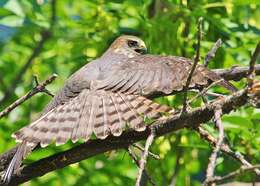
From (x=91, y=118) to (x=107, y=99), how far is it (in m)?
0.17

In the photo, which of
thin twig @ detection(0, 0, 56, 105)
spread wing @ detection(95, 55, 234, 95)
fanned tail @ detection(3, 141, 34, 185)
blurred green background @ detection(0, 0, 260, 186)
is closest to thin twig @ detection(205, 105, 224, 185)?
spread wing @ detection(95, 55, 234, 95)

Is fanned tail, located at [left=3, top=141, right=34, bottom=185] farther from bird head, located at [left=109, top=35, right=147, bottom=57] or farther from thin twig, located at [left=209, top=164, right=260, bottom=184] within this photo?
bird head, located at [left=109, top=35, right=147, bottom=57]

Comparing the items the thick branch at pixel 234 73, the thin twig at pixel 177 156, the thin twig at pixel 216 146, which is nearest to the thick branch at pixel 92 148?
the thin twig at pixel 216 146

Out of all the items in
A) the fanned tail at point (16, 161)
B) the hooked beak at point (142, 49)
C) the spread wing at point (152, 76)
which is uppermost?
the spread wing at point (152, 76)

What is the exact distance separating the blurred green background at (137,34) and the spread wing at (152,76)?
0.42m

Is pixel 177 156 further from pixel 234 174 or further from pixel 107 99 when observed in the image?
pixel 234 174

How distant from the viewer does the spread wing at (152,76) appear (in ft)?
9.38

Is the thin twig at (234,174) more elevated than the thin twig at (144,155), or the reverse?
the thin twig at (234,174)

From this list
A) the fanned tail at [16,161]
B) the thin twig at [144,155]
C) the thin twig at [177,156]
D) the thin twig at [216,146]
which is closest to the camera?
the thin twig at [216,146]

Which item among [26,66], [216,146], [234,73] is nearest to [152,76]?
[234,73]

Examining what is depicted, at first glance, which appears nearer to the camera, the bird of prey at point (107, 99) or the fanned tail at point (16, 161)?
the fanned tail at point (16, 161)

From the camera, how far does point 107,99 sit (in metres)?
3.23

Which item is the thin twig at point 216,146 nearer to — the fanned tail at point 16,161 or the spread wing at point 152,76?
the spread wing at point 152,76

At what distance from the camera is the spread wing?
9.38 feet
